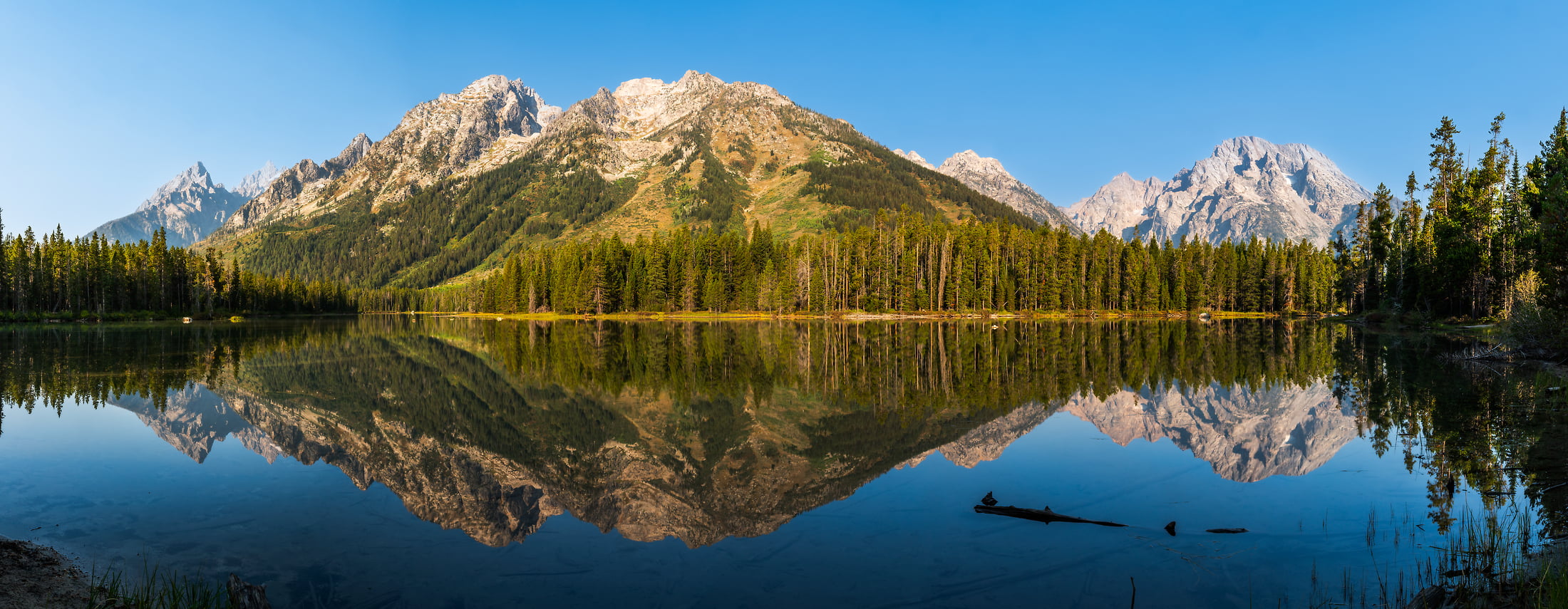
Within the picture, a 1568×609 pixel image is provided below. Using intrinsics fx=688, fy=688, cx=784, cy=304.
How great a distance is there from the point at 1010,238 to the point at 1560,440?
379 feet

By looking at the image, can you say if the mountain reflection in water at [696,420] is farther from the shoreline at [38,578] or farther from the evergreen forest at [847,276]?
the evergreen forest at [847,276]

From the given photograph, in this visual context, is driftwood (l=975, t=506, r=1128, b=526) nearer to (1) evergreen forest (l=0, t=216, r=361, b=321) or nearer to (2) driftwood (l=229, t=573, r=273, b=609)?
(2) driftwood (l=229, t=573, r=273, b=609)

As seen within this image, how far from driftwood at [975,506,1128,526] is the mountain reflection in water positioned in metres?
3.11

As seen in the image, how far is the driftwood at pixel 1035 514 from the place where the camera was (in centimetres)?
1141

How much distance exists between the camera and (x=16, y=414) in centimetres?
2183

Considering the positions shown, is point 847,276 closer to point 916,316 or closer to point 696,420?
point 916,316

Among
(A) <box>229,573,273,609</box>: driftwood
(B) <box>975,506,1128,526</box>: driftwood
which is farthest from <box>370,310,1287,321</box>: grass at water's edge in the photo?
(A) <box>229,573,273,609</box>: driftwood

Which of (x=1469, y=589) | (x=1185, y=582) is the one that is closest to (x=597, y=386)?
(x=1185, y=582)

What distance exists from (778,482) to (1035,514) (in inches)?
209

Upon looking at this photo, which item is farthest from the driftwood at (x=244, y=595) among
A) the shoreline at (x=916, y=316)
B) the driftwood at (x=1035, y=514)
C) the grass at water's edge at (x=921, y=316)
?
the grass at water's edge at (x=921, y=316)

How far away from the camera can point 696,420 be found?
70.7ft

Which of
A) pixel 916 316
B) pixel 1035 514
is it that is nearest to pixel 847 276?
pixel 916 316

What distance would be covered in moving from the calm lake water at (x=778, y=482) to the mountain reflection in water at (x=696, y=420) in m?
0.13

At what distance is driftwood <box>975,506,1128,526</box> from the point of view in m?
11.4
